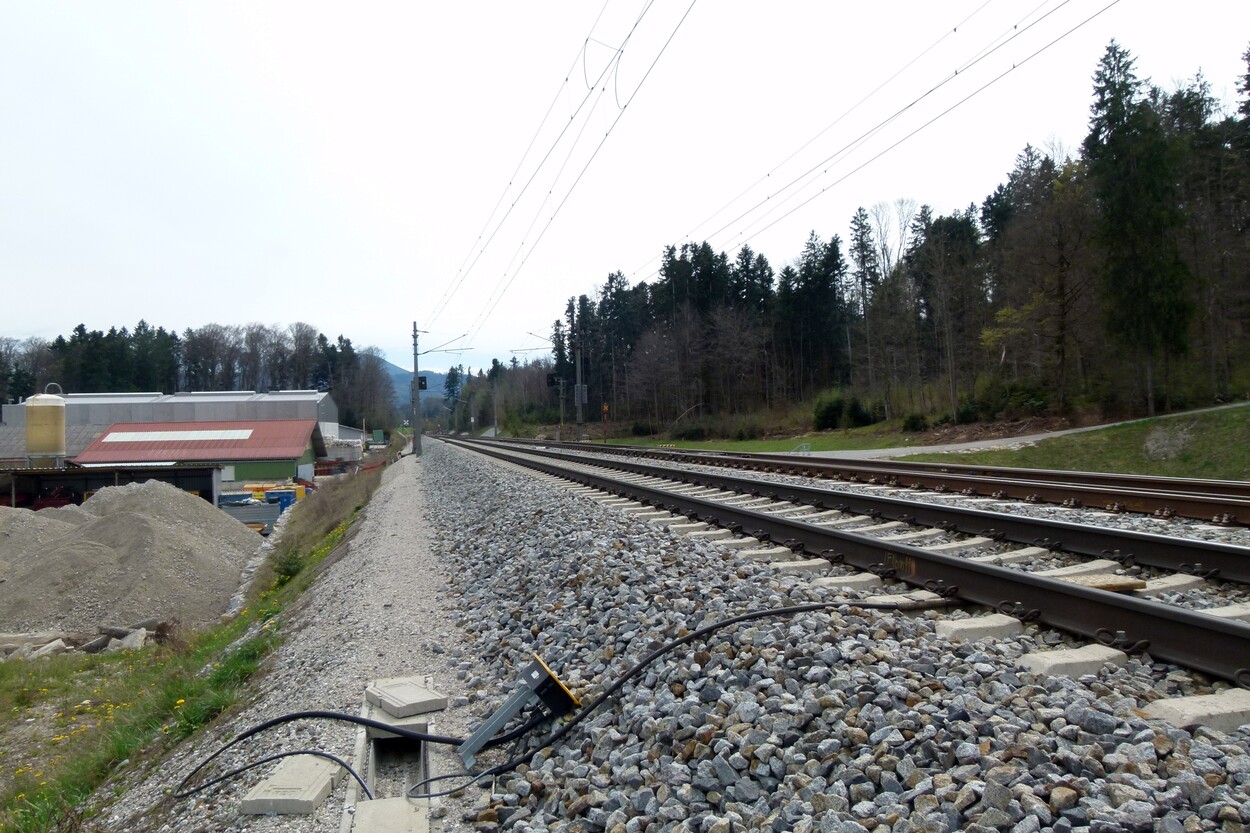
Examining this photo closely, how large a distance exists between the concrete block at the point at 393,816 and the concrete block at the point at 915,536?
5.36m

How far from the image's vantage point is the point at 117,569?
2014cm

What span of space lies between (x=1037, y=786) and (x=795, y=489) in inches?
352

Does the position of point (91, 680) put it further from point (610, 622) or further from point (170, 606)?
point (610, 622)

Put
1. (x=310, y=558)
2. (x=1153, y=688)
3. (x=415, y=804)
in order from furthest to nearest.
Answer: (x=310, y=558) < (x=415, y=804) < (x=1153, y=688)

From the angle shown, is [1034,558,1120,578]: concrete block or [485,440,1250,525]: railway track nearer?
[1034,558,1120,578]: concrete block

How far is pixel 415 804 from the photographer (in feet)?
14.4

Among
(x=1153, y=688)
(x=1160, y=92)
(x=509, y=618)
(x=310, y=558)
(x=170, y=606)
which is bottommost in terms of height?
(x=170, y=606)

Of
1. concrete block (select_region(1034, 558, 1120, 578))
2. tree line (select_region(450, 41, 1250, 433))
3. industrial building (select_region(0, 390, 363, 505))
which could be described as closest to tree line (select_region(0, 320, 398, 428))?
industrial building (select_region(0, 390, 363, 505))

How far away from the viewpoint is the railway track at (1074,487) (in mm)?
9234

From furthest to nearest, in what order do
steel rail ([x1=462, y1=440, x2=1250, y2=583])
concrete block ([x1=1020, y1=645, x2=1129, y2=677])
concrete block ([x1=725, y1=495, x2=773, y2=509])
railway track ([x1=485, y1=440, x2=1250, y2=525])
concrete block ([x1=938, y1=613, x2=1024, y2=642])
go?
concrete block ([x1=725, y1=495, x2=773, y2=509]) < railway track ([x1=485, y1=440, x2=1250, y2=525]) < steel rail ([x1=462, y1=440, x2=1250, y2=583]) < concrete block ([x1=938, y1=613, x2=1024, y2=642]) < concrete block ([x1=1020, y1=645, x2=1129, y2=677])

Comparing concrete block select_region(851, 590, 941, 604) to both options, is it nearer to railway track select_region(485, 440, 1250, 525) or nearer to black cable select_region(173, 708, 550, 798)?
black cable select_region(173, 708, 550, 798)

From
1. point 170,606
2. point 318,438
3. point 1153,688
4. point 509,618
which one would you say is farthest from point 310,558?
point 318,438

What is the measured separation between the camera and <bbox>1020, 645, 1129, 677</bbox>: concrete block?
13.3ft

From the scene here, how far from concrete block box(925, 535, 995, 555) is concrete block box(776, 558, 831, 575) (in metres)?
1.07
